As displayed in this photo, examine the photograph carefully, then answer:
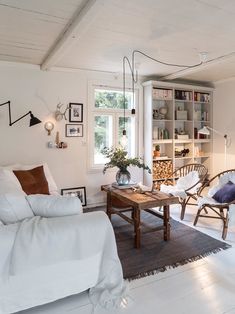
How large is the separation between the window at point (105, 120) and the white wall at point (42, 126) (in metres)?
0.14

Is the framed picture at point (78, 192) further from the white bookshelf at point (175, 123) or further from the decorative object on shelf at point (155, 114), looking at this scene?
the decorative object on shelf at point (155, 114)

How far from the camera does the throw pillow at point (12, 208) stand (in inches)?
73.3

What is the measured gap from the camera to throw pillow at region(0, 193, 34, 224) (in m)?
1.86

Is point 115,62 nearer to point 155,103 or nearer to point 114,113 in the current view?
point 114,113

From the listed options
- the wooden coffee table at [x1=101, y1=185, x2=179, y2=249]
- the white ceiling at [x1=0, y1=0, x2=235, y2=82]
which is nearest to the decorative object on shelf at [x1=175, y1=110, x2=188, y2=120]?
the white ceiling at [x1=0, y1=0, x2=235, y2=82]

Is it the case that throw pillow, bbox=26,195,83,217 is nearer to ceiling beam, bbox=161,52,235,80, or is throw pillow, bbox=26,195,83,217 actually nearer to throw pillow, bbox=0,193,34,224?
throw pillow, bbox=0,193,34,224

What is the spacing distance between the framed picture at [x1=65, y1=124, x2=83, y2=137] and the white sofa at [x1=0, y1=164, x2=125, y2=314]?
99.3 inches

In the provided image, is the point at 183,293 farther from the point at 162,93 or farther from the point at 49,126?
the point at 162,93

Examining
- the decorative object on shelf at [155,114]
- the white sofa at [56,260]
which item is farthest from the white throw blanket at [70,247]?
the decorative object on shelf at [155,114]

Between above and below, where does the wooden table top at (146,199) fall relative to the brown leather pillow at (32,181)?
below

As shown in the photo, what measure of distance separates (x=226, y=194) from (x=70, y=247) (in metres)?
2.34

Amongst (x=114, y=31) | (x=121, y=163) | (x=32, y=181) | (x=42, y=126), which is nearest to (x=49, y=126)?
(x=42, y=126)

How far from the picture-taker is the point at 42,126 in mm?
4164

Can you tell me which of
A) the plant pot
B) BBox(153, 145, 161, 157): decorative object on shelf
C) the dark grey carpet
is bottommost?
the dark grey carpet
